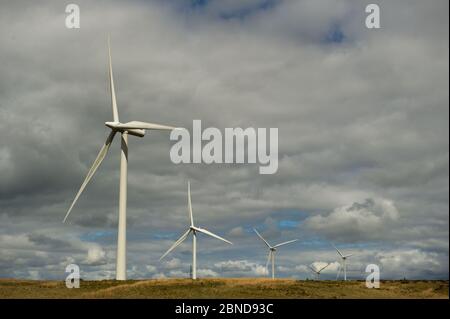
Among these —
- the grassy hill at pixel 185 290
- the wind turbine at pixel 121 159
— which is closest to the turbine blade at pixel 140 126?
the wind turbine at pixel 121 159

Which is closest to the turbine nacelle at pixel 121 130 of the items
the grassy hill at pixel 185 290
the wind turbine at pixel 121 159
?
the wind turbine at pixel 121 159

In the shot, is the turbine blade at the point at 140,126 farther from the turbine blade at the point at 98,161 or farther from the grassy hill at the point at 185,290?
the grassy hill at the point at 185,290

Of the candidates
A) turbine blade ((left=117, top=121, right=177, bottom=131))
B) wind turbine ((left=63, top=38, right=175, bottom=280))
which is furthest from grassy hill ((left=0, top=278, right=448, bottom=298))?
turbine blade ((left=117, top=121, right=177, bottom=131))

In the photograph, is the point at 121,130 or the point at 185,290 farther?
the point at 121,130

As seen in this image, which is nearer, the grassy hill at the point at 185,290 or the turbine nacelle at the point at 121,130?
the grassy hill at the point at 185,290

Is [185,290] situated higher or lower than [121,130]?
lower

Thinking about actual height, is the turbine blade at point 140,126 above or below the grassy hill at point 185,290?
above

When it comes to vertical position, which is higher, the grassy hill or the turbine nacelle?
the turbine nacelle

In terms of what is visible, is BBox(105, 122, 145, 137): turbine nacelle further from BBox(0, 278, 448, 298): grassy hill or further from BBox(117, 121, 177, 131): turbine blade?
BBox(0, 278, 448, 298): grassy hill

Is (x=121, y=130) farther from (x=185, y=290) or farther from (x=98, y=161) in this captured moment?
(x=185, y=290)

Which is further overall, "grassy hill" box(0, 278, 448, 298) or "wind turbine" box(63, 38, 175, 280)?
"wind turbine" box(63, 38, 175, 280)

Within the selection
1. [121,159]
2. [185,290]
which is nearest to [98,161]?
[121,159]
